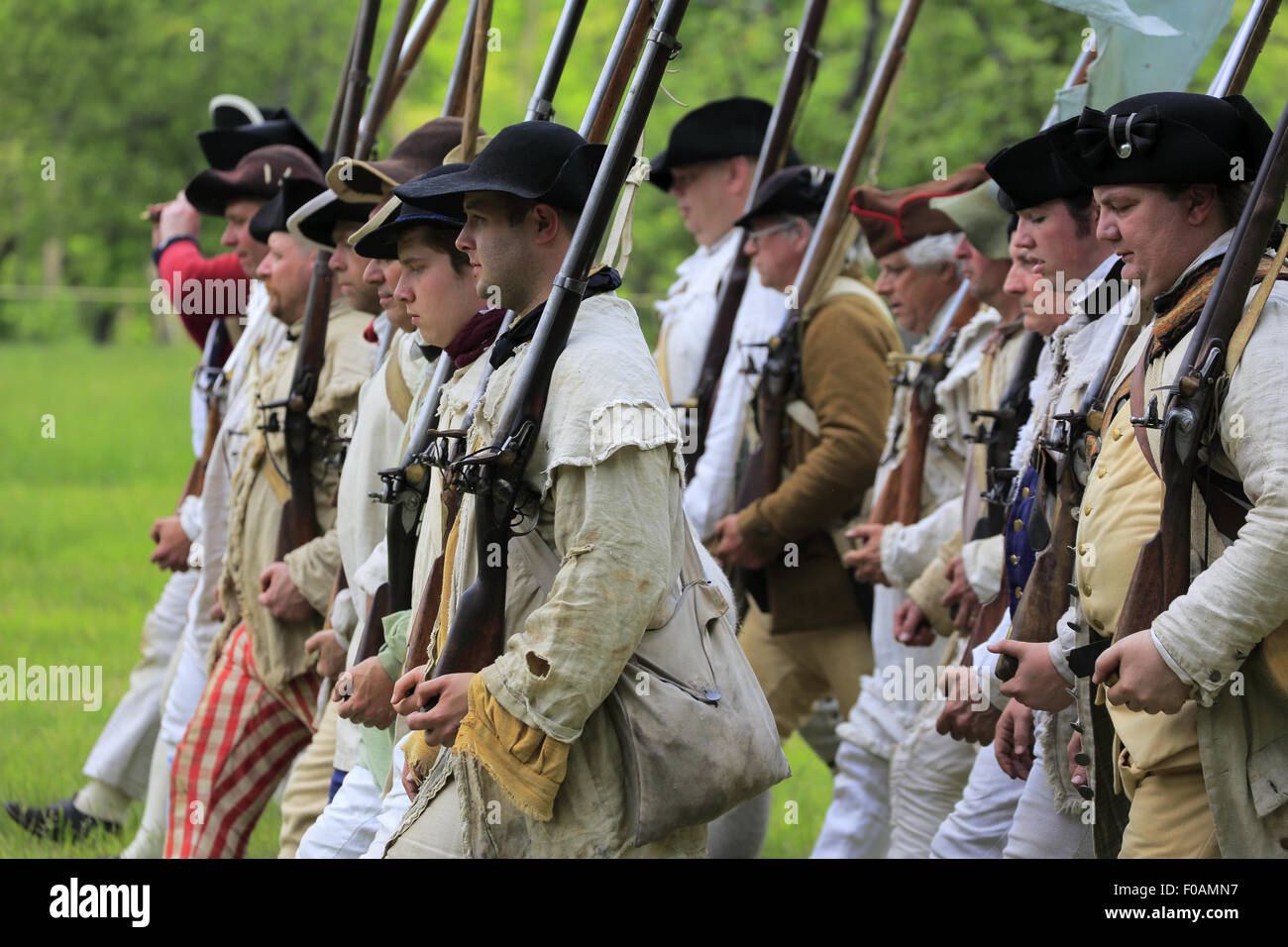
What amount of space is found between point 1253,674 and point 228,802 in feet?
10.3

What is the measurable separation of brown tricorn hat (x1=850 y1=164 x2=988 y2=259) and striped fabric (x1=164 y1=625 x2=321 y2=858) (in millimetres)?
2460

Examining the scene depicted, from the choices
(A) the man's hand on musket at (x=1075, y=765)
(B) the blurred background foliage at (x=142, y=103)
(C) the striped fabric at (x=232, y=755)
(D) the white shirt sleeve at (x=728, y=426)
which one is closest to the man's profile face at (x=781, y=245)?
(D) the white shirt sleeve at (x=728, y=426)

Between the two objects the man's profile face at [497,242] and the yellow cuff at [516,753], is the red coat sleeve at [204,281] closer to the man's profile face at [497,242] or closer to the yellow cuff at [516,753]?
the man's profile face at [497,242]

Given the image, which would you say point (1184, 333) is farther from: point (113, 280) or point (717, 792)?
point (113, 280)

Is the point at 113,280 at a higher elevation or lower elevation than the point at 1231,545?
higher

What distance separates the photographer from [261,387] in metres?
5.77

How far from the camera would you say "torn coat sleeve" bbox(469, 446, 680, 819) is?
10.5 feet

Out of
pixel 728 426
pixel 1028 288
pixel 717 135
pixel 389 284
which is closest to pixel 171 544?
pixel 728 426

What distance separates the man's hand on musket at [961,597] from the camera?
195 inches

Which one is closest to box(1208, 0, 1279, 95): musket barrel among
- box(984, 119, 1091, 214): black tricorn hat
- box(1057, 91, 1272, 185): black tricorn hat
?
box(984, 119, 1091, 214): black tricorn hat

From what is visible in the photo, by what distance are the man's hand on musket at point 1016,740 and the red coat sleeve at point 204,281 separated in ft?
13.0

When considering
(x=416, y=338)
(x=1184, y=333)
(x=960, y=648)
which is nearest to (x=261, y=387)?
(x=416, y=338)

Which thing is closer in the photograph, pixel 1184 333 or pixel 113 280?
pixel 1184 333

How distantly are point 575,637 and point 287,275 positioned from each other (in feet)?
9.36
